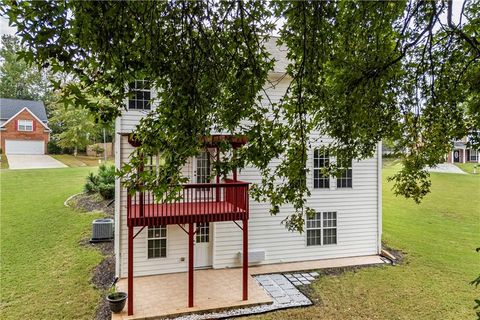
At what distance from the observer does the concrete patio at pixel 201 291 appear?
702 centimetres

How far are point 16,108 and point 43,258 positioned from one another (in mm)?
24633

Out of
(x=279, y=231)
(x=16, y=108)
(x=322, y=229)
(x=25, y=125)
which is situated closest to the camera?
(x=279, y=231)

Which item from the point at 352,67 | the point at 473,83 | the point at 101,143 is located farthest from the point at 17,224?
the point at 101,143

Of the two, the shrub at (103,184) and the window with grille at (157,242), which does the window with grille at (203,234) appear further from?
the shrub at (103,184)

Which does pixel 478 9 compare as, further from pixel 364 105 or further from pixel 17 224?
pixel 17 224

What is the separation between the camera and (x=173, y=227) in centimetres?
912

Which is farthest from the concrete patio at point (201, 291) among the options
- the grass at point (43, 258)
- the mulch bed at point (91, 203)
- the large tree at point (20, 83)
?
the large tree at point (20, 83)

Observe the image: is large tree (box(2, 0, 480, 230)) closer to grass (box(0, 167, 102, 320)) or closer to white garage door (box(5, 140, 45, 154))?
grass (box(0, 167, 102, 320))

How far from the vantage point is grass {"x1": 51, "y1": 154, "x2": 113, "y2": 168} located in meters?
27.5

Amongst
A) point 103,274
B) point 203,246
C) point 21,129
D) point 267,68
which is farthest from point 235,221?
point 21,129

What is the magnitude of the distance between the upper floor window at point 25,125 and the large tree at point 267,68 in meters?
28.6

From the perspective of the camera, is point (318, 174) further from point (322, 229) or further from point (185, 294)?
point (185, 294)

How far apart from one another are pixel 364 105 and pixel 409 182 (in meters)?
2.03

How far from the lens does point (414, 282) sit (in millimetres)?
8602
